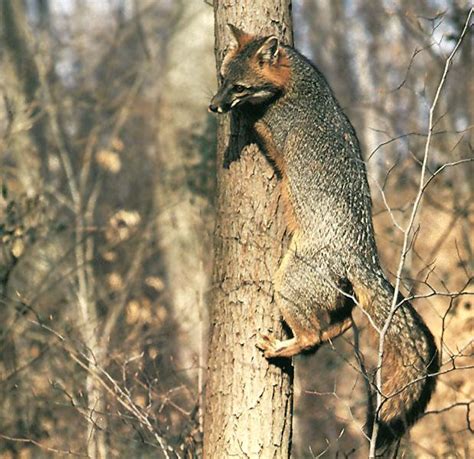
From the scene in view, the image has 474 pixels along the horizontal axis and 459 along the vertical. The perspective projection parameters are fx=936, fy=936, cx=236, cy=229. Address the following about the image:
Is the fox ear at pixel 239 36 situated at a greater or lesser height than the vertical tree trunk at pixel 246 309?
greater

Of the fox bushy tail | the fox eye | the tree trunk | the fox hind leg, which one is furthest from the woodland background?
the fox eye

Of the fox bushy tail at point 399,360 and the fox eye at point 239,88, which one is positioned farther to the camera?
the fox eye at point 239,88

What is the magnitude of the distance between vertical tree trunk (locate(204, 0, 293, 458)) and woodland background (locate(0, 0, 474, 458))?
46 cm

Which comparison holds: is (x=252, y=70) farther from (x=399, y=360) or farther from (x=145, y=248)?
→ (x=145, y=248)

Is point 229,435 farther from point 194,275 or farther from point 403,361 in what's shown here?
point 194,275

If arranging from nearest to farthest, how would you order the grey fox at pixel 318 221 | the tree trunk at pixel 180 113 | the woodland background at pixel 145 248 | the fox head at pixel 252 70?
the grey fox at pixel 318 221, the fox head at pixel 252 70, the woodland background at pixel 145 248, the tree trunk at pixel 180 113

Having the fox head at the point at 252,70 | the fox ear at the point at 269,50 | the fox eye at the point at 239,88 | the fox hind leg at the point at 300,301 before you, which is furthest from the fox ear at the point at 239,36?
the fox hind leg at the point at 300,301

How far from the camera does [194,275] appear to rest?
32.9ft

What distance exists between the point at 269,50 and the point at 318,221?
944mm

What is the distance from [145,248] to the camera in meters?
9.66

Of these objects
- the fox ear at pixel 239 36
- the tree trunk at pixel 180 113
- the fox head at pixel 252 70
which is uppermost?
the tree trunk at pixel 180 113

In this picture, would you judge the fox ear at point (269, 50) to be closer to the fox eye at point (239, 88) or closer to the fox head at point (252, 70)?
the fox head at point (252, 70)

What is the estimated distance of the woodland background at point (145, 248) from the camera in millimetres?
6758

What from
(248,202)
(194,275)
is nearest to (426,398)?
(248,202)
